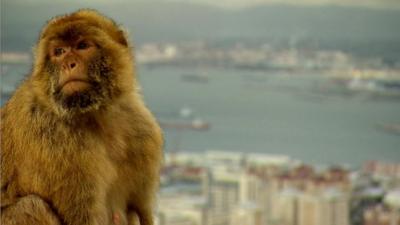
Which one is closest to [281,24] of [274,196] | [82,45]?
[274,196]

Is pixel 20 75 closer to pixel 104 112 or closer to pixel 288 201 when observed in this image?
pixel 104 112

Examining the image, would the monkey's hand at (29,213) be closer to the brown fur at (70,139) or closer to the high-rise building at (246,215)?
the brown fur at (70,139)

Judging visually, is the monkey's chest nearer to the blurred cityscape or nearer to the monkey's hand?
the monkey's hand

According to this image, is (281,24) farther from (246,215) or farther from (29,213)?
(29,213)

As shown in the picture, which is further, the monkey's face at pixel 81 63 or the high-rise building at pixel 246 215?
the high-rise building at pixel 246 215

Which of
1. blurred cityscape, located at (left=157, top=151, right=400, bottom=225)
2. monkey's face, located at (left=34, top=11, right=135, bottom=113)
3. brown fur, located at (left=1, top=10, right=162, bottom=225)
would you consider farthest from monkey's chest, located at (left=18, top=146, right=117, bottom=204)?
blurred cityscape, located at (left=157, top=151, right=400, bottom=225)

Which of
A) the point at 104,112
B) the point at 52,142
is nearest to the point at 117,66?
the point at 104,112

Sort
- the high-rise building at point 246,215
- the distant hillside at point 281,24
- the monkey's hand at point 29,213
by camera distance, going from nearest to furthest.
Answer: the monkey's hand at point 29,213 → the high-rise building at point 246,215 → the distant hillside at point 281,24

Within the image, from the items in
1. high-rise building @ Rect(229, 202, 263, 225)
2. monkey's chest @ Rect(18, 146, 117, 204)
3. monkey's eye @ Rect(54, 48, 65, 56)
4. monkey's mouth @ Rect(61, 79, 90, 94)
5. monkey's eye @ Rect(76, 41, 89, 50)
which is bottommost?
high-rise building @ Rect(229, 202, 263, 225)

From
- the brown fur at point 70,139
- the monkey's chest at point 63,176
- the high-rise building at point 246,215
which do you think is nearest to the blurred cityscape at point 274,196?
the high-rise building at point 246,215
